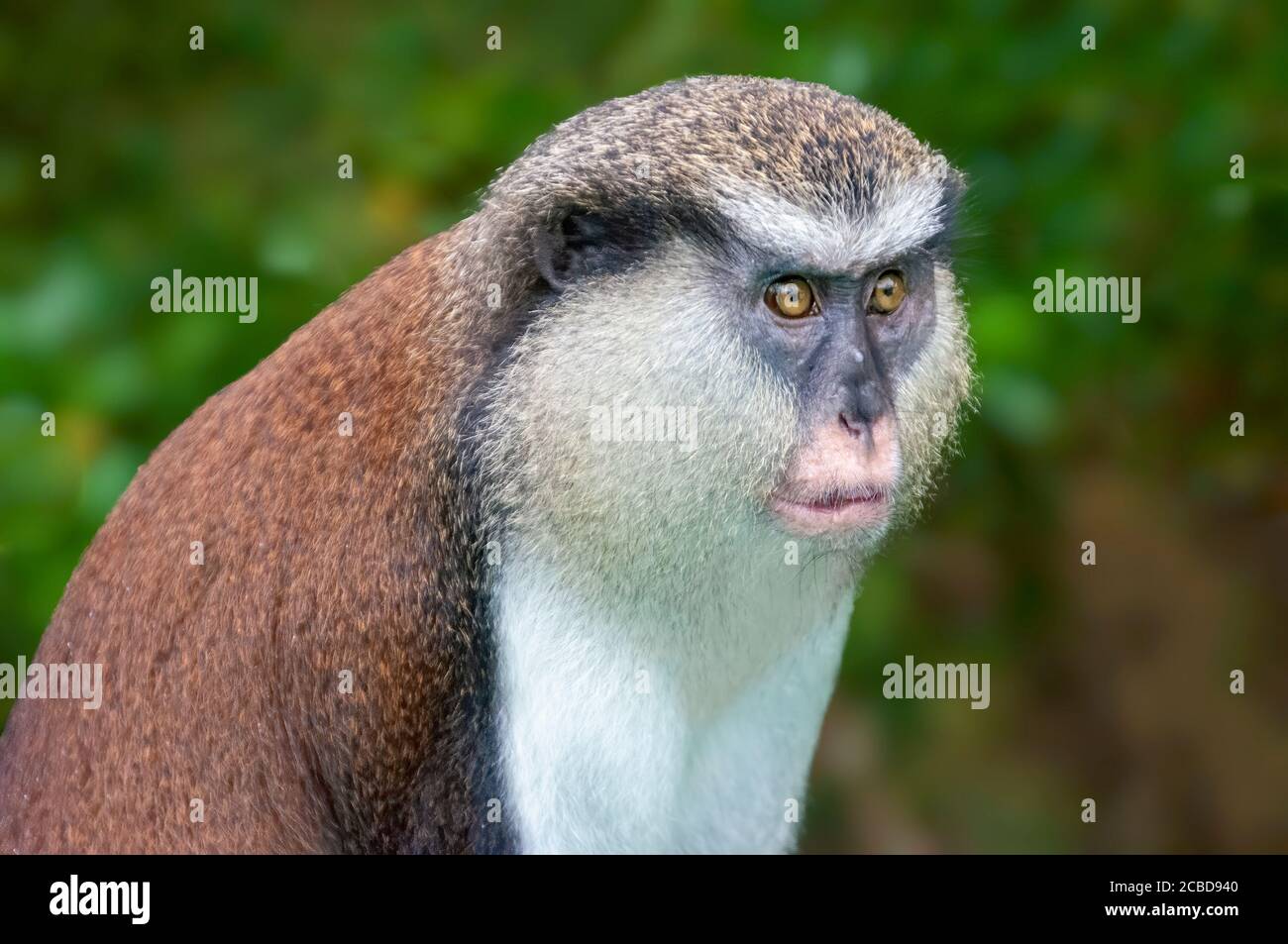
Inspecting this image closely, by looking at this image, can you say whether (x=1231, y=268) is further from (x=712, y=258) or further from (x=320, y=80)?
(x=320, y=80)

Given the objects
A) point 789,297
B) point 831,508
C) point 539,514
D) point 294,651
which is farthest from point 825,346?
point 294,651

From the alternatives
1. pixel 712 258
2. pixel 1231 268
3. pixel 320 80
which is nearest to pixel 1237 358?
pixel 1231 268

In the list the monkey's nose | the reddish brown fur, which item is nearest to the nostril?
the monkey's nose

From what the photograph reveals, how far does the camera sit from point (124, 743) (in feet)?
14.9

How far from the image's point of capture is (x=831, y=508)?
172 inches

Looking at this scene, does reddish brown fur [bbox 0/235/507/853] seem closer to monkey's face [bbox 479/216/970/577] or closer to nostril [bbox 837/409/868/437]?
monkey's face [bbox 479/216/970/577]

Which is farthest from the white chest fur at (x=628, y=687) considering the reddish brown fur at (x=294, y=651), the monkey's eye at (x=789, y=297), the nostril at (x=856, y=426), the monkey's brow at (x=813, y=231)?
the monkey's brow at (x=813, y=231)

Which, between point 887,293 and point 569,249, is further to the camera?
point 887,293

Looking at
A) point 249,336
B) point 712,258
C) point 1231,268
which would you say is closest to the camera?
point 712,258

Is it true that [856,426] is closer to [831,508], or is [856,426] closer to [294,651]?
[831,508]

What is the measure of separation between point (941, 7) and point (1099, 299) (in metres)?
1.57

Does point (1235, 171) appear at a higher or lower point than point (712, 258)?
higher

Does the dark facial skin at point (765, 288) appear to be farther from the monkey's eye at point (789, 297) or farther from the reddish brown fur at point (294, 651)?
the reddish brown fur at point (294, 651)

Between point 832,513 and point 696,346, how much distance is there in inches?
23.7
